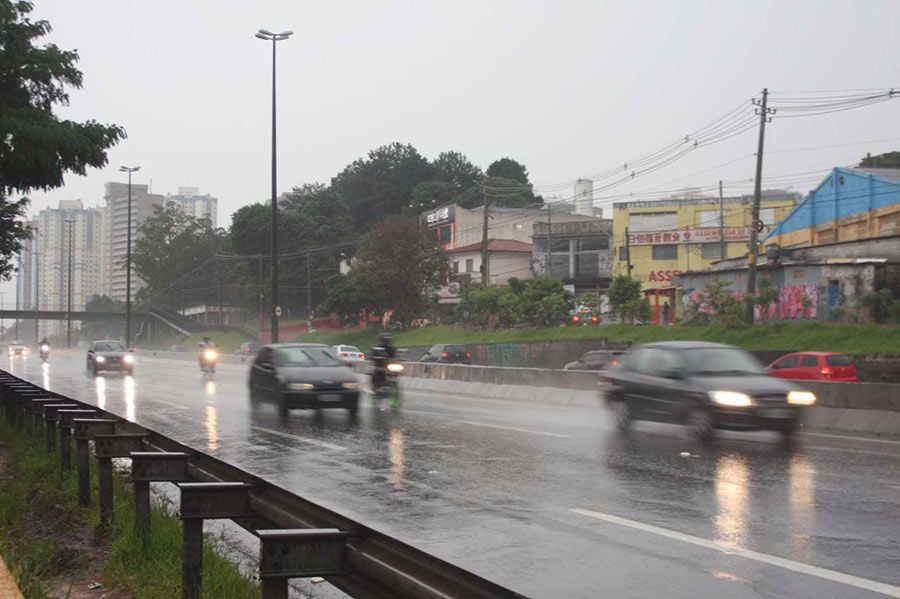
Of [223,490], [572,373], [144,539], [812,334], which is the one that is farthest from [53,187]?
[812,334]

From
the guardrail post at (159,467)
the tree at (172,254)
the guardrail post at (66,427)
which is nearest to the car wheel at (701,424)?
the guardrail post at (66,427)

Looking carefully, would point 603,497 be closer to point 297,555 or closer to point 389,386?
point 297,555

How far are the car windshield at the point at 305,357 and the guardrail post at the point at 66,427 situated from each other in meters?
9.76

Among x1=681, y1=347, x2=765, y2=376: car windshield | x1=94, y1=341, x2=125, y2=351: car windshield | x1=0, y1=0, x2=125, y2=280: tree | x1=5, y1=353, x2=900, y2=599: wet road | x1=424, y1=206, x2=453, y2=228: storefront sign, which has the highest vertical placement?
x1=424, y1=206, x2=453, y2=228: storefront sign

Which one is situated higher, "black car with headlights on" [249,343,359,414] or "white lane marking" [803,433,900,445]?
"black car with headlights on" [249,343,359,414]

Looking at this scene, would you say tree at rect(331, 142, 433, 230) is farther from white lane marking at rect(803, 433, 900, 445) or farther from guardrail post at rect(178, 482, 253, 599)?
guardrail post at rect(178, 482, 253, 599)

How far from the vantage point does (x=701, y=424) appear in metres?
13.7

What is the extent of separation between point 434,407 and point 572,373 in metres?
4.23

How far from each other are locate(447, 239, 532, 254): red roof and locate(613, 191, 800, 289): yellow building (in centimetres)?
994

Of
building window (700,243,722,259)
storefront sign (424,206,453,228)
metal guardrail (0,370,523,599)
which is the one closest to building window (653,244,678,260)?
building window (700,243,722,259)

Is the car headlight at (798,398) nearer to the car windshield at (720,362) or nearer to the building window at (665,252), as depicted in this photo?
the car windshield at (720,362)

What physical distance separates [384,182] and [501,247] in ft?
111

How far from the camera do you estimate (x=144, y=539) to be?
6.61m

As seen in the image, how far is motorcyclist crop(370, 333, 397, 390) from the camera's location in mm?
22484
